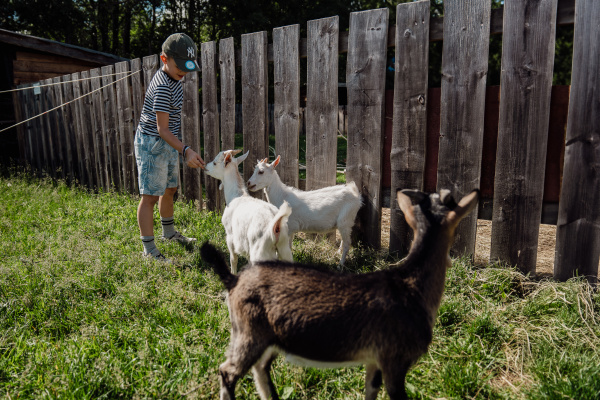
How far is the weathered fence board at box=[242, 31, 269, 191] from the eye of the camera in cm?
529

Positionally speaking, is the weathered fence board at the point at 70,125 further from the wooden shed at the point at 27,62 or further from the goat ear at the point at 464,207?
the goat ear at the point at 464,207

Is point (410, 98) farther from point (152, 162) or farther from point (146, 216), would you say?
point (146, 216)

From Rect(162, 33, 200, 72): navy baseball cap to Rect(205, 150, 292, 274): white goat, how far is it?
0.98 meters

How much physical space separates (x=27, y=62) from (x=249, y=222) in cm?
1054

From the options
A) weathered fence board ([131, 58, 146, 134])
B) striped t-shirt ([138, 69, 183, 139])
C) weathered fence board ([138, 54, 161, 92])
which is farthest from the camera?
weathered fence board ([131, 58, 146, 134])

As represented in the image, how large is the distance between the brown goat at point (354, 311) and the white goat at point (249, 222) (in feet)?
3.85

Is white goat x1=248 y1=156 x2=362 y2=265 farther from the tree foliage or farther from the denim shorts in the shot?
the tree foliage

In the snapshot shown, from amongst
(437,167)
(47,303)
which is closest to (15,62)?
(47,303)

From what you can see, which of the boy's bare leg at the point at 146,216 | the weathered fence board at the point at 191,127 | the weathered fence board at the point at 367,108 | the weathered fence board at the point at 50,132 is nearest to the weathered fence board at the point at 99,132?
the weathered fence board at the point at 50,132

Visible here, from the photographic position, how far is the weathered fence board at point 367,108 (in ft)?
13.9

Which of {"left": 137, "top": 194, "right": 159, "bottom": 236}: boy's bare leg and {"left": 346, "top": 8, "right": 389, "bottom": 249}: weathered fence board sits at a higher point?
{"left": 346, "top": 8, "right": 389, "bottom": 249}: weathered fence board

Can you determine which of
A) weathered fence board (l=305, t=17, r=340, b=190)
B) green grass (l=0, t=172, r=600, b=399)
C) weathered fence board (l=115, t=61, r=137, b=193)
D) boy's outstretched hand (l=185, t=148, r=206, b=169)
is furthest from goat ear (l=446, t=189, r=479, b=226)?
weathered fence board (l=115, t=61, r=137, b=193)

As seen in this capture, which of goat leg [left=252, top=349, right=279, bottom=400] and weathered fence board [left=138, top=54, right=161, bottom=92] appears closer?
goat leg [left=252, top=349, right=279, bottom=400]

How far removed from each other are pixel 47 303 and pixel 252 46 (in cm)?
351
